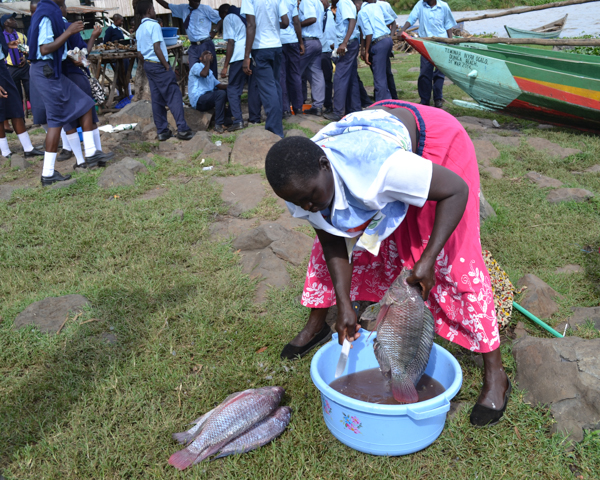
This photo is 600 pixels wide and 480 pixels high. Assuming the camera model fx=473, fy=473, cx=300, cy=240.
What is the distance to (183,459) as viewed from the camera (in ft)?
6.98

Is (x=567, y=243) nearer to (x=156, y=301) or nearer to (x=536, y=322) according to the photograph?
(x=536, y=322)

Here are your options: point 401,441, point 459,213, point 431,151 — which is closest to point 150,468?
point 401,441

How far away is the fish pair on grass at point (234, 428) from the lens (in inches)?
84.7

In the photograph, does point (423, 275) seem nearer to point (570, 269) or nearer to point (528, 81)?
point (570, 269)

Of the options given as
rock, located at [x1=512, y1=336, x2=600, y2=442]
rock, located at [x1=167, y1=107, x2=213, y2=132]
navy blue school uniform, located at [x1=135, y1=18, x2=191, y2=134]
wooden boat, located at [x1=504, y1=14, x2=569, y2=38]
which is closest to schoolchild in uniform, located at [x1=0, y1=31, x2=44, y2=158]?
navy blue school uniform, located at [x1=135, y1=18, x2=191, y2=134]

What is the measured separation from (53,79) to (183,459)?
489cm

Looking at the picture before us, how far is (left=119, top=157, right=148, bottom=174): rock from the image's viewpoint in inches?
226

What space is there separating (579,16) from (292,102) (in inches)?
990

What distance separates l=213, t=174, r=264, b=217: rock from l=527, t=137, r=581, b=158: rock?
12.4 feet

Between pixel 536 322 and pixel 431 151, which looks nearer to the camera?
pixel 431 151

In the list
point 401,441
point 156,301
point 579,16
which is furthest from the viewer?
point 579,16

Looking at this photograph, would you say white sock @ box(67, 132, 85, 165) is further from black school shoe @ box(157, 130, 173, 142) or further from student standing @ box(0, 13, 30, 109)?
student standing @ box(0, 13, 30, 109)

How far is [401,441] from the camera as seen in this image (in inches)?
80.6

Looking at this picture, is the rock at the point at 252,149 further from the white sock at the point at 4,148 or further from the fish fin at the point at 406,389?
the fish fin at the point at 406,389
